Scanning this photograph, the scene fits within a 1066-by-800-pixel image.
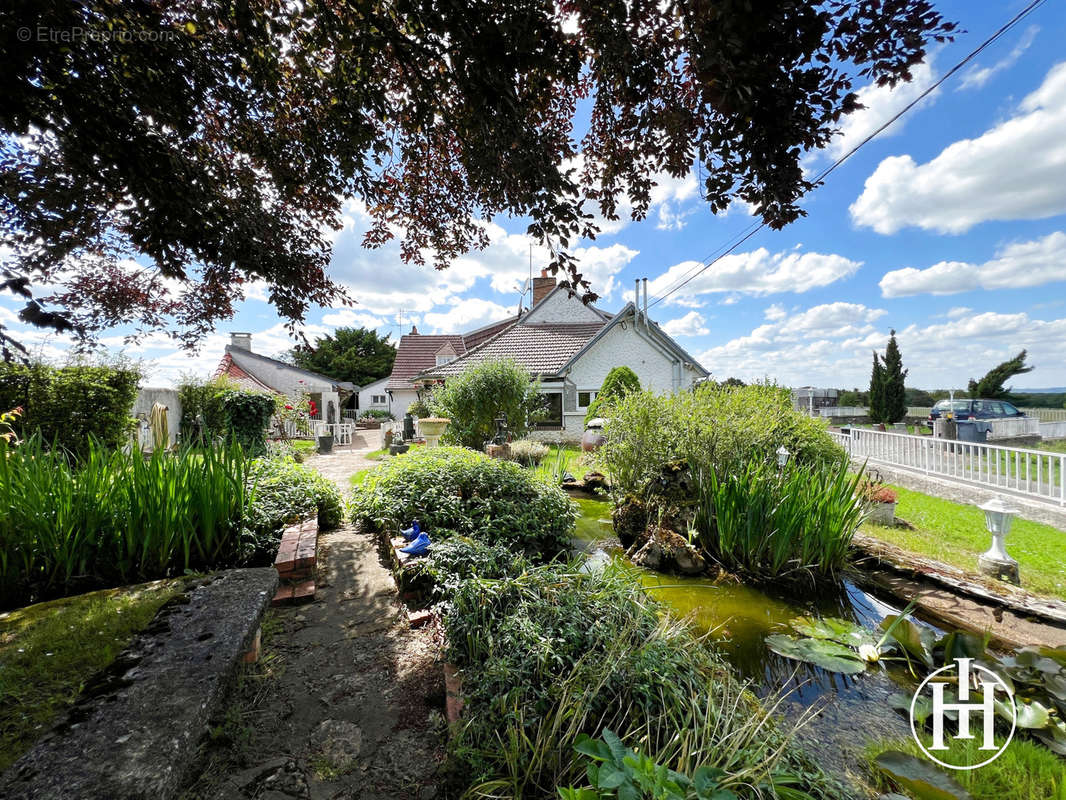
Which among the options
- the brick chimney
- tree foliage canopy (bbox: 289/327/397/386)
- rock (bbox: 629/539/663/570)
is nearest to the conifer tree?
the brick chimney

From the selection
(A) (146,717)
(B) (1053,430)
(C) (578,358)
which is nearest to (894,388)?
(B) (1053,430)

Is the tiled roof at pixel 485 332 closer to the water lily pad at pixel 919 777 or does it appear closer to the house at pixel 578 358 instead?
the house at pixel 578 358

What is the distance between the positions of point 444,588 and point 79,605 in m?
1.88

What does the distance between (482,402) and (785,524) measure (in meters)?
8.73

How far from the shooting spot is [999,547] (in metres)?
4.26

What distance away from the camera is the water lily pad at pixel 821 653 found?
2783mm

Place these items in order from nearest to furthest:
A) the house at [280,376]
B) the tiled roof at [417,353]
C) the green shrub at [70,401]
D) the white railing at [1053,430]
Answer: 1. the green shrub at [70,401]
2. the white railing at [1053,430]
3. the house at [280,376]
4. the tiled roof at [417,353]

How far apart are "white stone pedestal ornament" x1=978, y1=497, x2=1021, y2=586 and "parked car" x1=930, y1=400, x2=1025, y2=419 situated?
65.5 ft

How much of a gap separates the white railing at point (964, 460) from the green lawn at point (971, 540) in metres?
0.71

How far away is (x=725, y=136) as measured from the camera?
2.17m

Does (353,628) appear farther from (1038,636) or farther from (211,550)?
(1038,636)

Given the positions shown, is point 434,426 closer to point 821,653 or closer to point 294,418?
point 294,418

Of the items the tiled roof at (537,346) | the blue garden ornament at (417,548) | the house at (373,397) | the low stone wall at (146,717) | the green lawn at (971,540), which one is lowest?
the green lawn at (971,540)

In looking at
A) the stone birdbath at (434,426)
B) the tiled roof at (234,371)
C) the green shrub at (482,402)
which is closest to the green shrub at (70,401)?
the stone birdbath at (434,426)
